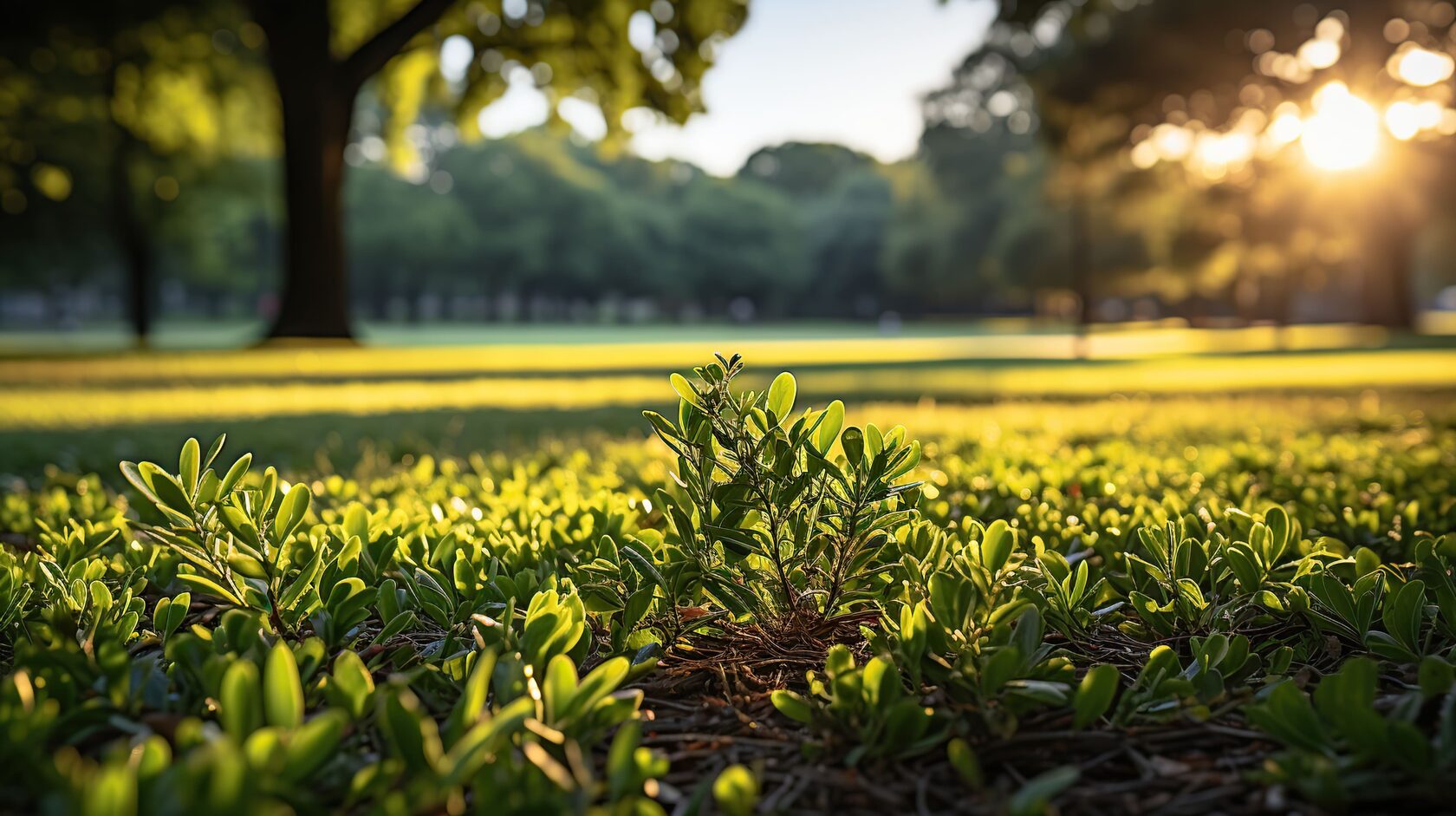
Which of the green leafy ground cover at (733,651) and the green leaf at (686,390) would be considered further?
the green leaf at (686,390)

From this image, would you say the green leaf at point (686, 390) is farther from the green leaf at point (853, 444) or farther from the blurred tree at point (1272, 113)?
the blurred tree at point (1272, 113)

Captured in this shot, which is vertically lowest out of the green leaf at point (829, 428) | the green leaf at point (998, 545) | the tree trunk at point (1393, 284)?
the green leaf at point (998, 545)

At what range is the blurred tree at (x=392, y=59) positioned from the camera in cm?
1802

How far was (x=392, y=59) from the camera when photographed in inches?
739

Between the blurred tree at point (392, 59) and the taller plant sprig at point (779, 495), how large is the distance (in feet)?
54.6

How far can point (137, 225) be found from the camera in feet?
87.0

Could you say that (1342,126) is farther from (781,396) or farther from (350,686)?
(350,686)

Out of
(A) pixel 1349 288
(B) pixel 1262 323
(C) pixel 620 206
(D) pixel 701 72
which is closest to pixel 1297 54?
(D) pixel 701 72

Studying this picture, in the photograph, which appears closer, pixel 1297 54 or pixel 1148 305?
pixel 1297 54

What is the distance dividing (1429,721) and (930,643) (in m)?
0.71

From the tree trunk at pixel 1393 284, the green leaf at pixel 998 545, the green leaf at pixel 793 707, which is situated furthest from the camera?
the tree trunk at pixel 1393 284

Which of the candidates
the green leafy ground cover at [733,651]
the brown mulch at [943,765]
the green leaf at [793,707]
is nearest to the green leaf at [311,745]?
the green leafy ground cover at [733,651]

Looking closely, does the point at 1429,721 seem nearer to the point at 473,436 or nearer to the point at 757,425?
the point at 757,425

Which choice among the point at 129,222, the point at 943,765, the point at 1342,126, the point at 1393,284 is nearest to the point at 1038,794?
the point at 943,765
